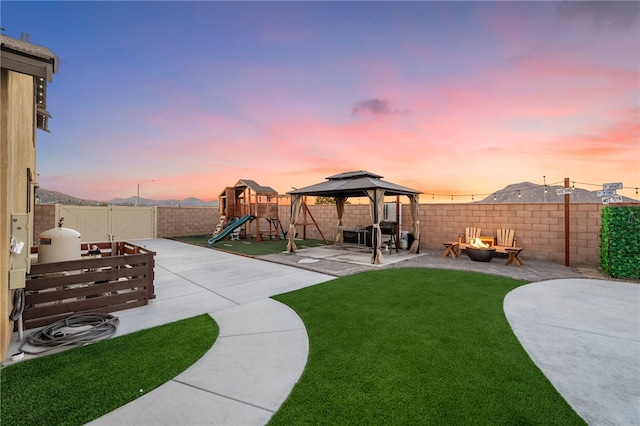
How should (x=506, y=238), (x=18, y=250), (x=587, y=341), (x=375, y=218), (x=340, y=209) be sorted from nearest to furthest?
(x=18, y=250)
(x=587, y=341)
(x=375, y=218)
(x=506, y=238)
(x=340, y=209)

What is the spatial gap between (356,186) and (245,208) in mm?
9595

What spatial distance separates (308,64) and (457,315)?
34.4ft

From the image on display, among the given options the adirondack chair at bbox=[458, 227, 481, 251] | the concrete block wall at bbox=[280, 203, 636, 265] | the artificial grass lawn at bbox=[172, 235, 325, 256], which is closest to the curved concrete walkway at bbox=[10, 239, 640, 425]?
the concrete block wall at bbox=[280, 203, 636, 265]

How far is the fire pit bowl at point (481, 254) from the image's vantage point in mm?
8539

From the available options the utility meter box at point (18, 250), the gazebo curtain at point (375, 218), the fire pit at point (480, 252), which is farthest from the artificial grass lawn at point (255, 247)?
the utility meter box at point (18, 250)

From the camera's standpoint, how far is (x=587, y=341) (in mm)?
3318

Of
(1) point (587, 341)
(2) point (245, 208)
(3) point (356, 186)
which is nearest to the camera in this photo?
(1) point (587, 341)

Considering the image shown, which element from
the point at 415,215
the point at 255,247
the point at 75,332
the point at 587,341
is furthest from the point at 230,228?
the point at 587,341

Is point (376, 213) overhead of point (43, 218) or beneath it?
overhead

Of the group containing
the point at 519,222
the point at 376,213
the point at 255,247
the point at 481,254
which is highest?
the point at 376,213

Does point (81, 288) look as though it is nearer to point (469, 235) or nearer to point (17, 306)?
point (17, 306)

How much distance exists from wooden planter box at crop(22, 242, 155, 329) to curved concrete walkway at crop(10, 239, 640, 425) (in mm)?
324

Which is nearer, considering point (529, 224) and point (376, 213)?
point (376, 213)

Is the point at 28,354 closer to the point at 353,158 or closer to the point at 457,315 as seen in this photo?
the point at 457,315
